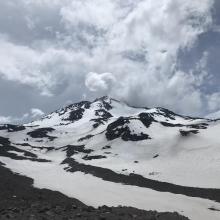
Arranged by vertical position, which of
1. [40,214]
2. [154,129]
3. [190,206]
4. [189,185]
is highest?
[154,129]

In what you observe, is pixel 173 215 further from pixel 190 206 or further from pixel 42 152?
pixel 42 152

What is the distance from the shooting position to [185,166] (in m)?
115

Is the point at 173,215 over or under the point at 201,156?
under

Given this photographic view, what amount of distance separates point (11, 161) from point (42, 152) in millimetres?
60085

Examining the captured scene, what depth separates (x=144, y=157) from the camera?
144m

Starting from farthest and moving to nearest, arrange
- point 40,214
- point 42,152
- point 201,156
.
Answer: point 42,152
point 201,156
point 40,214

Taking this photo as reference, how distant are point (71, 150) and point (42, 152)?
21153 millimetres

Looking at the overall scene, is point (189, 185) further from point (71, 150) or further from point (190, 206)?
point (71, 150)

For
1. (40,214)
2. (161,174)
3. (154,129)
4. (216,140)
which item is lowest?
(40,214)

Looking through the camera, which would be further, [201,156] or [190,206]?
[201,156]

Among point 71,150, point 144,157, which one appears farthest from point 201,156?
point 71,150

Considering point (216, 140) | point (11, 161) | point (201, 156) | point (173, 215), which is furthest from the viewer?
point (216, 140)

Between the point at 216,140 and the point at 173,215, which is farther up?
the point at 216,140

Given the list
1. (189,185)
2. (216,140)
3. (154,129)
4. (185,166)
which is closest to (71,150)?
(154,129)
